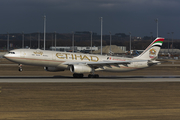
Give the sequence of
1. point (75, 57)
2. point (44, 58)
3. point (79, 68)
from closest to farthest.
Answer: point (79, 68)
point (44, 58)
point (75, 57)

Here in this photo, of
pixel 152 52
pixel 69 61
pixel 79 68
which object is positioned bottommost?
pixel 79 68

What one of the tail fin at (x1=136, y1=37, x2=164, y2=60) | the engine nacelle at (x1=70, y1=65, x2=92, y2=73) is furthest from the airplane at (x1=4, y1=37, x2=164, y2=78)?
the tail fin at (x1=136, y1=37, x2=164, y2=60)

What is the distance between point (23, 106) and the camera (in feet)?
72.7

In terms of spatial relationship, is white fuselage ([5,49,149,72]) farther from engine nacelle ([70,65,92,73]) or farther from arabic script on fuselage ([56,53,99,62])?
engine nacelle ([70,65,92,73])

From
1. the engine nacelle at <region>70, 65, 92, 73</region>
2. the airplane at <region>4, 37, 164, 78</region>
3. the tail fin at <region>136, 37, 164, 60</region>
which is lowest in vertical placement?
the engine nacelle at <region>70, 65, 92, 73</region>

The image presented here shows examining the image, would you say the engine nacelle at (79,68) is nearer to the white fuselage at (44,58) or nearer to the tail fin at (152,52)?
the white fuselage at (44,58)

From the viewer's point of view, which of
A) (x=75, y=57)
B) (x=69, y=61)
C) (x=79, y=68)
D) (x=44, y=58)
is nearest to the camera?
(x=79, y=68)

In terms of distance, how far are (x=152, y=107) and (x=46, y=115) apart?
8299 mm

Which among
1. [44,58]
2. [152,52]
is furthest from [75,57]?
[152,52]

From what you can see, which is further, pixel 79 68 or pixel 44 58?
pixel 44 58

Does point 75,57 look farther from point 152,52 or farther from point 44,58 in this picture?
point 152,52

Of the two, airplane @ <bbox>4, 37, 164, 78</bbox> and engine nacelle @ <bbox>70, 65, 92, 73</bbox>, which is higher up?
airplane @ <bbox>4, 37, 164, 78</bbox>

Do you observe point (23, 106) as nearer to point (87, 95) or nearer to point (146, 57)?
point (87, 95)

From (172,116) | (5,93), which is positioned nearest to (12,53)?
(5,93)
